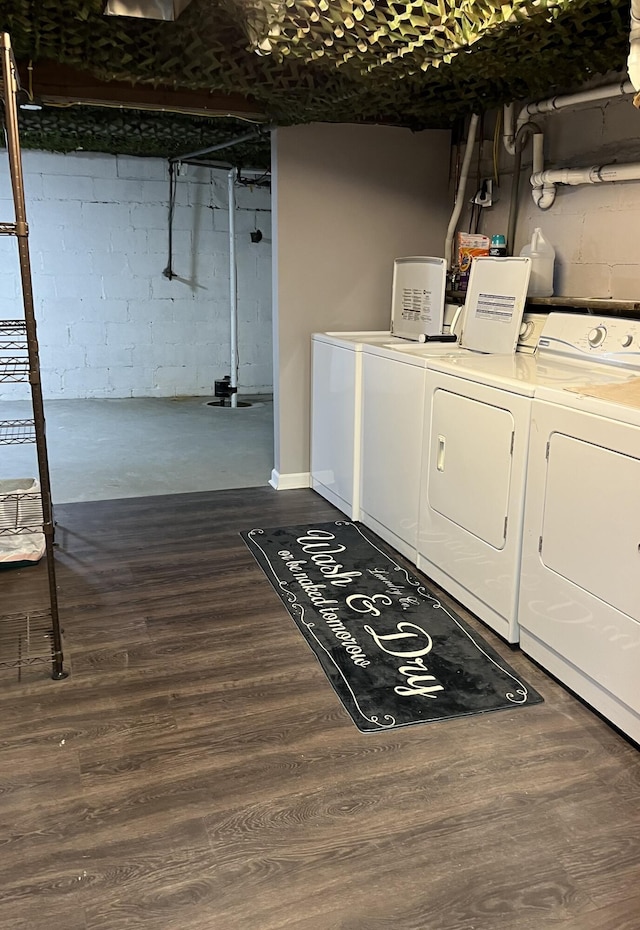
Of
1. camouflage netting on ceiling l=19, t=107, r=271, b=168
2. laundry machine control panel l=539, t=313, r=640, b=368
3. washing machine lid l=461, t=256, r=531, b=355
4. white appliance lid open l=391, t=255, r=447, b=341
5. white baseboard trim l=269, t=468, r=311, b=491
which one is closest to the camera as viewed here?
laundry machine control panel l=539, t=313, r=640, b=368

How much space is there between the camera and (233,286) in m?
7.03

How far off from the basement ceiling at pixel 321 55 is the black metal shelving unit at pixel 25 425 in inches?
32.6

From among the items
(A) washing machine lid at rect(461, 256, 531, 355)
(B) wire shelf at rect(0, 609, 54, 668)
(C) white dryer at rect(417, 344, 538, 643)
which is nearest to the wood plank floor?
(B) wire shelf at rect(0, 609, 54, 668)

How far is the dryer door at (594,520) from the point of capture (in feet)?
6.20

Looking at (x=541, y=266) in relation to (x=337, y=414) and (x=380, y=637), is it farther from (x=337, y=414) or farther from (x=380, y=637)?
(x=380, y=637)

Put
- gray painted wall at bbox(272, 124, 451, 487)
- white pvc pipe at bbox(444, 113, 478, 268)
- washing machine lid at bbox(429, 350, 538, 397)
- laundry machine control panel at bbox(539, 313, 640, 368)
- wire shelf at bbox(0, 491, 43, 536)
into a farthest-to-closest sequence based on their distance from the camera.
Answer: gray painted wall at bbox(272, 124, 451, 487), white pvc pipe at bbox(444, 113, 478, 268), wire shelf at bbox(0, 491, 43, 536), laundry machine control panel at bbox(539, 313, 640, 368), washing machine lid at bbox(429, 350, 538, 397)

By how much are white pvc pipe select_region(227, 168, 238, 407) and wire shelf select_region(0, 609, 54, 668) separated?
13.8 ft

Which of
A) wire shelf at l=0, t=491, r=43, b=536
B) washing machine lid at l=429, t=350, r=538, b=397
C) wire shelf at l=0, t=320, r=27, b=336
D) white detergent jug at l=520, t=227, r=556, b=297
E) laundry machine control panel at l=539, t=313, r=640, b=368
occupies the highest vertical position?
white detergent jug at l=520, t=227, r=556, b=297

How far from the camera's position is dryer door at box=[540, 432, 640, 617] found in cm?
189

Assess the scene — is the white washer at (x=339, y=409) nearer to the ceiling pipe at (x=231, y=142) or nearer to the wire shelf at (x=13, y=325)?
the ceiling pipe at (x=231, y=142)

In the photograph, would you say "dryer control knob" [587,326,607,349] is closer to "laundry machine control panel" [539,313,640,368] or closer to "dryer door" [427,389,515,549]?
"laundry machine control panel" [539,313,640,368]

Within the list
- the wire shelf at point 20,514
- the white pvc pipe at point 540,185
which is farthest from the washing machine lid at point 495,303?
the wire shelf at point 20,514

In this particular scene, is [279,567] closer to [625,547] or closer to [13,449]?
[625,547]

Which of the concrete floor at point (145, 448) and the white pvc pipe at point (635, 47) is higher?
the white pvc pipe at point (635, 47)
